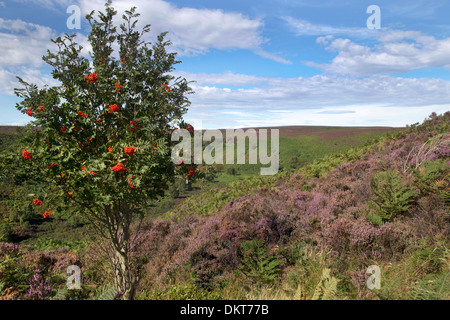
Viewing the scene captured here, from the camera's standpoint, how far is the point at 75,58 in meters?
4.52

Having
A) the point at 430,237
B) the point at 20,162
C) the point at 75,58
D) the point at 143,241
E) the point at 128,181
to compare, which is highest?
the point at 75,58

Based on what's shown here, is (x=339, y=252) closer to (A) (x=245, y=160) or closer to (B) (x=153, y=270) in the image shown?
(B) (x=153, y=270)

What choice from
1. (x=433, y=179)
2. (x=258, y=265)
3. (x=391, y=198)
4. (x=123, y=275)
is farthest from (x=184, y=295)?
(x=433, y=179)

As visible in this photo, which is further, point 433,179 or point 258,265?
point 433,179

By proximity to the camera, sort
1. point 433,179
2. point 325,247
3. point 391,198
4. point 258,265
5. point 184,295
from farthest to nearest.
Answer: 1. point 433,179
2. point 391,198
3. point 325,247
4. point 258,265
5. point 184,295

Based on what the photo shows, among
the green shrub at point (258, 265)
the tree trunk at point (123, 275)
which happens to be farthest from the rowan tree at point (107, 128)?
the green shrub at point (258, 265)

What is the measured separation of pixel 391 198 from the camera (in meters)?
6.86

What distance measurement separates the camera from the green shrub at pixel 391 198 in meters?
6.56

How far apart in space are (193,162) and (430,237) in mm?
5097

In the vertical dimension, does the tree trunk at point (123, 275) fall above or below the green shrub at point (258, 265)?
below

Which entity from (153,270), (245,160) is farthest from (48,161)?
(245,160)

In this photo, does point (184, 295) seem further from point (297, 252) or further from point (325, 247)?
point (325, 247)

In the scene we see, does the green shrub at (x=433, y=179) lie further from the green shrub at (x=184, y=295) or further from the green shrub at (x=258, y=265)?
the green shrub at (x=184, y=295)

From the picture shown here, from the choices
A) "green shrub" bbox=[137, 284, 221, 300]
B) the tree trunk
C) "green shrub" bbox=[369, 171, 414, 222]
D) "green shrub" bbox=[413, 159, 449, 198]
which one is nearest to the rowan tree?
the tree trunk
